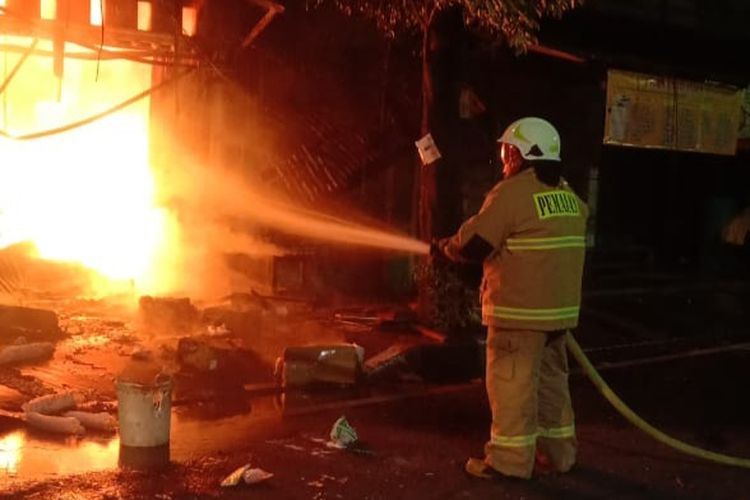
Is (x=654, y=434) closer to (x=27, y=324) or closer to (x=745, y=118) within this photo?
(x=27, y=324)

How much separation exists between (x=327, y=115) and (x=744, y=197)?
8.30 metres

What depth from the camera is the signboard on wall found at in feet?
37.1

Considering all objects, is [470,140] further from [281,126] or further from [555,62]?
[281,126]

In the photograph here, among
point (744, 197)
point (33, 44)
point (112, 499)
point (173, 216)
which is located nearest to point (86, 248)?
point (173, 216)

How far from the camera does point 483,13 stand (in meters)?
7.63

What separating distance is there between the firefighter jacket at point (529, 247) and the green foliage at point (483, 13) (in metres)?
2.68

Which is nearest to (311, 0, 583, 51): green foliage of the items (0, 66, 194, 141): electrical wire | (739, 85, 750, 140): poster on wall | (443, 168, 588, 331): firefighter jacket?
(0, 66, 194, 141): electrical wire

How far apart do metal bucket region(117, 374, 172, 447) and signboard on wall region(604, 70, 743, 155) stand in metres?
7.59

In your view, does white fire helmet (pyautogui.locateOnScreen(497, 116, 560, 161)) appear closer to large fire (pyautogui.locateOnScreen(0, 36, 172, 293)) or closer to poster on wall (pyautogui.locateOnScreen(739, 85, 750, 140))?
large fire (pyautogui.locateOnScreen(0, 36, 172, 293))

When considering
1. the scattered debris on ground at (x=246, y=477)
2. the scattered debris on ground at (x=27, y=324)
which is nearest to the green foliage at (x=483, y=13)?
the scattered debris on ground at (x=246, y=477)

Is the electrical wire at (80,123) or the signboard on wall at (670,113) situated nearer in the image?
the electrical wire at (80,123)

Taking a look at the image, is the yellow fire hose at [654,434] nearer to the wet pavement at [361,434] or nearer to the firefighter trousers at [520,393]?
the wet pavement at [361,434]

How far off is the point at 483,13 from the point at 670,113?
517 cm

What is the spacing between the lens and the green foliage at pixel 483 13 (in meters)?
7.45
